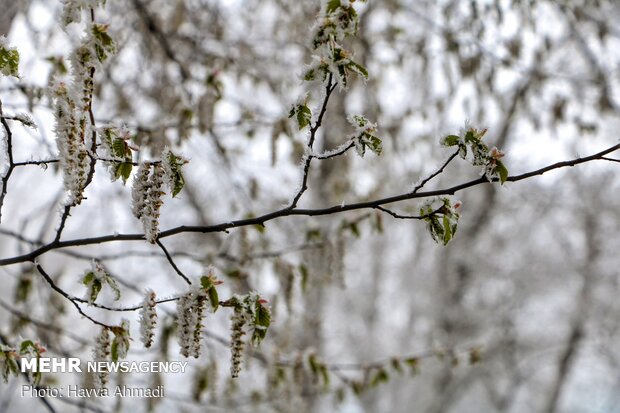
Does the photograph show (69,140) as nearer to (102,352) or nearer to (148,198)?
(148,198)

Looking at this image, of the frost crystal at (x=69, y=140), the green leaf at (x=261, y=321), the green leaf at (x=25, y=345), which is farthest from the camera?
the green leaf at (x=25, y=345)

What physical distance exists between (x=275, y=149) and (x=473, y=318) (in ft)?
13.8

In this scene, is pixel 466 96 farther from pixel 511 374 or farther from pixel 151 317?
pixel 511 374

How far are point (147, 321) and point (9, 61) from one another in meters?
0.57

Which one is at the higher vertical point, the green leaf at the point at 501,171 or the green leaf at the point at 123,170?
the green leaf at the point at 123,170

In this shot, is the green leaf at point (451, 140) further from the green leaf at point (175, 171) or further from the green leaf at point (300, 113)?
the green leaf at point (175, 171)

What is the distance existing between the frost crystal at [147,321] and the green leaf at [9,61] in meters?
0.51

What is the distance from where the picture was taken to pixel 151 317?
1.24m

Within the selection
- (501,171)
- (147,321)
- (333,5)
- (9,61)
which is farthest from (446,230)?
(9,61)

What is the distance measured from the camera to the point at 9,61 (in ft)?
3.87

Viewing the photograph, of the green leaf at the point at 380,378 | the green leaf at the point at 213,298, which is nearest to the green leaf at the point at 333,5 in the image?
the green leaf at the point at 213,298

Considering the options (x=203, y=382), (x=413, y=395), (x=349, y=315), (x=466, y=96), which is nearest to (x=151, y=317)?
(x=203, y=382)

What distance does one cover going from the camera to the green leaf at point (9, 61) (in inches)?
46.1

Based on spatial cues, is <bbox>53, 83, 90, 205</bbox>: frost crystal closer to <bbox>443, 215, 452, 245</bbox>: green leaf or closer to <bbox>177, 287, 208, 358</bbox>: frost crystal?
<bbox>177, 287, 208, 358</bbox>: frost crystal
